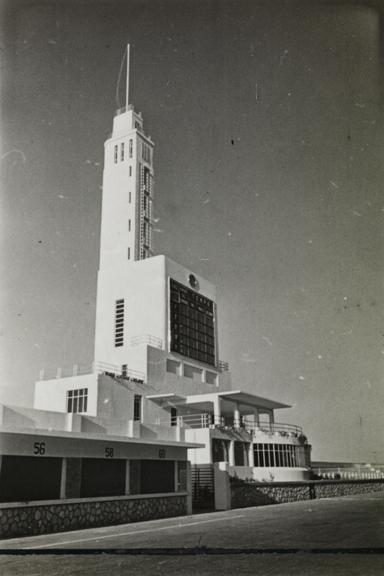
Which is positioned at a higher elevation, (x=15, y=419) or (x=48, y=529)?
(x=15, y=419)

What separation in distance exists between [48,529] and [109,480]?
3273 mm

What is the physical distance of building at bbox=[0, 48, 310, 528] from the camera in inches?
701

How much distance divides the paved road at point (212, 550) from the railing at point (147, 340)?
19.3 meters

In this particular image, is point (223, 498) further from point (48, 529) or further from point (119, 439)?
point (48, 529)

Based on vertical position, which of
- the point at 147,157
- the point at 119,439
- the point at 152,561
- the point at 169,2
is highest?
the point at 147,157

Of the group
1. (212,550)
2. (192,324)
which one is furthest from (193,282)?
(212,550)

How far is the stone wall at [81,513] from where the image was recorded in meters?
15.4

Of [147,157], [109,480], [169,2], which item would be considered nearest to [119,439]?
[109,480]

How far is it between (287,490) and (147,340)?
504 inches

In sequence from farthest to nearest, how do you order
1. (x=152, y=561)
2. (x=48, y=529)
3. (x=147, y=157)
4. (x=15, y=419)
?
(x=147, y=157), (x=15, y=419), (x=48, y=529), (x=152, y=561)

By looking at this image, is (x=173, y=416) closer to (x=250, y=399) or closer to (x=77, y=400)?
(x=250, y=399)

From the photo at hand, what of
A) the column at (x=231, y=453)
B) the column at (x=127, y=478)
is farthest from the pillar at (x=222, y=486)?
the column at (x=127, y=478)

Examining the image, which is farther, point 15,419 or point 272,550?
point 15,419

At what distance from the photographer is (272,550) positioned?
35.4 feet
